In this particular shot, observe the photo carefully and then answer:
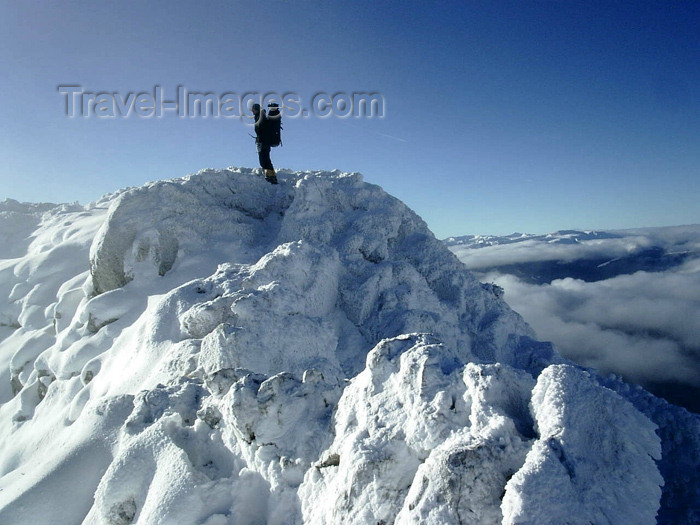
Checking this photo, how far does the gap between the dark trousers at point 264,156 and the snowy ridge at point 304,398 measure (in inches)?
116

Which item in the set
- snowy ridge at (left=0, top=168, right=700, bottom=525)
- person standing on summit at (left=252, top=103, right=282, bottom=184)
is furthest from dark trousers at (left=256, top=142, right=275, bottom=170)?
snowy ridge at (left=0, top=168, right=700, bottom=525)

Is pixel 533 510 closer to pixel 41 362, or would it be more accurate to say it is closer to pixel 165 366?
pixel 165 366

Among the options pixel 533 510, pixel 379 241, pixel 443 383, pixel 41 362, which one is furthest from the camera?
pixel 379 241

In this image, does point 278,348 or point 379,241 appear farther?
point 379,241

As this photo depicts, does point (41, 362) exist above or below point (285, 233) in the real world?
below

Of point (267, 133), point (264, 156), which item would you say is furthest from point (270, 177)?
point (267, 133)

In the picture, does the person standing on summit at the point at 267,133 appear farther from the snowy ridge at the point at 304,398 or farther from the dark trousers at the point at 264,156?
the snowy ridge at the point at 304,398

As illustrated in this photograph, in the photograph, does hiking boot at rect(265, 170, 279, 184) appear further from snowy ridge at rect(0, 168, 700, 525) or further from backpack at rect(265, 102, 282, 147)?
snowy ridge at rect(0, 168, 700, 525)

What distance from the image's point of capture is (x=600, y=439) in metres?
3.65

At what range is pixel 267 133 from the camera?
15.1m

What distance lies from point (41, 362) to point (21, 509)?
7.47 m

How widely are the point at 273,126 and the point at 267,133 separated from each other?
1.24 feet

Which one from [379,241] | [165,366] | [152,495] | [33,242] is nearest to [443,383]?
[152,495]

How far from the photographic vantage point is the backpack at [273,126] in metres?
15.1
